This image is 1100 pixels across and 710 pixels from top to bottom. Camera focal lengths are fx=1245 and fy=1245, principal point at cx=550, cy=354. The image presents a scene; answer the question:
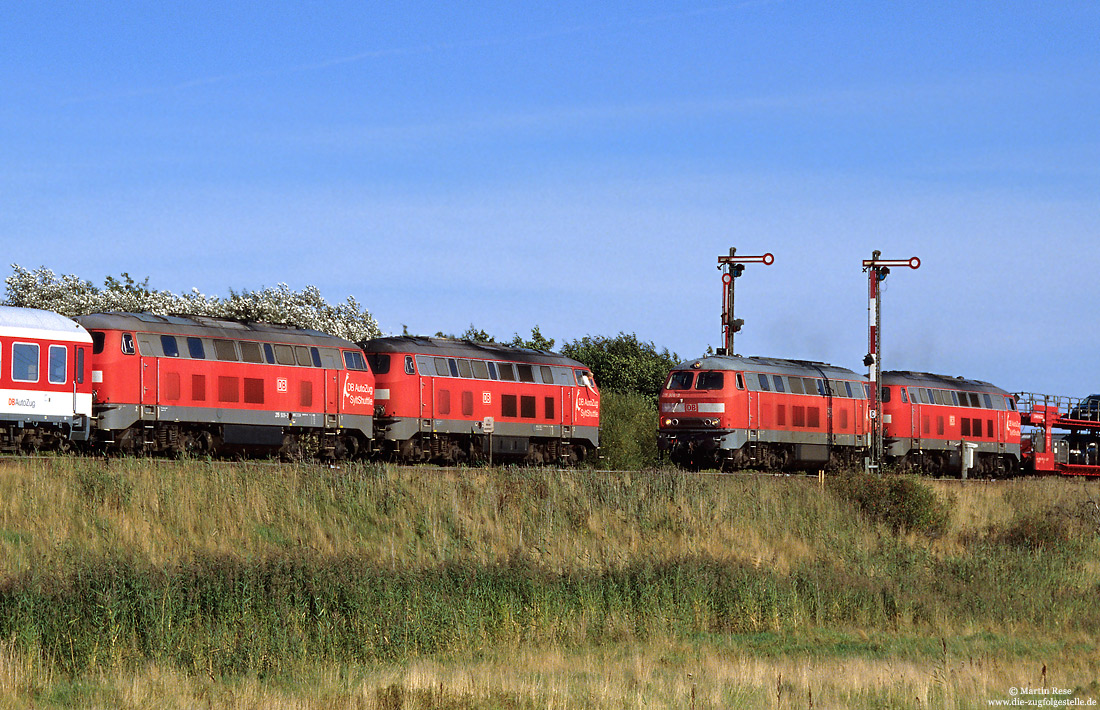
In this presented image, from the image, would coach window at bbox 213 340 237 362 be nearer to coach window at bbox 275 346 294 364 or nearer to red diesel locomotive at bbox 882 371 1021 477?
coach window at bbox 275 346 294 364

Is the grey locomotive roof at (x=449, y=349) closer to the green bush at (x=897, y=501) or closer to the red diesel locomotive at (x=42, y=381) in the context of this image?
the red diesel locomotive at (x=42, y=381)

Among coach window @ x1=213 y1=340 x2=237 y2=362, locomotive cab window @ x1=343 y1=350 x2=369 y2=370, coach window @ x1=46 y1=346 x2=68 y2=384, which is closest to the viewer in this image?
coach window @ x1=46 y1=346 x2=68 y2=384

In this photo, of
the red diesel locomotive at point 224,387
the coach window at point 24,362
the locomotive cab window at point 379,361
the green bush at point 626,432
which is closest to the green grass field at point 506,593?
the coach window at point 24,362

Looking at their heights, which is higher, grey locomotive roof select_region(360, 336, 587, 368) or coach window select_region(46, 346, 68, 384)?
grey locomotive roof select_region(360, 336, 587, 368)

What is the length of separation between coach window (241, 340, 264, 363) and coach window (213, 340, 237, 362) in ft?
0.98

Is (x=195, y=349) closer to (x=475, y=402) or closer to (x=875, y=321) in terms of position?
(x=475, y=402)

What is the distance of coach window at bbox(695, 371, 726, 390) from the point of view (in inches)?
1863

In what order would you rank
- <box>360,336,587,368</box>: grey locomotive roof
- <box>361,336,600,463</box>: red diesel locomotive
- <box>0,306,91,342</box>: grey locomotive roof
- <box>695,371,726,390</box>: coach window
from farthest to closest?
<box>695,371,726,390</box>: coach window
<box>360,336,587,368</box>: grey locomotive roof
<box>361,336,600,463</box>: red diesel locomotive
<box>0,306,91,342</box>: grey locomotive roof

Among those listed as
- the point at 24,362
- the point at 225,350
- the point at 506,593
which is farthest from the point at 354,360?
the point at 506,593

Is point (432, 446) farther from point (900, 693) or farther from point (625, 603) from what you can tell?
point (900, 693)

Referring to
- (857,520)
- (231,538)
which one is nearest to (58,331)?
(231,538)

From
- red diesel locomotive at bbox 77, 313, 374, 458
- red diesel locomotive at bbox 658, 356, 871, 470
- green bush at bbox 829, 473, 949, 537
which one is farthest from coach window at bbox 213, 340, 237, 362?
green bush at bbox 829, 473, 949, 537

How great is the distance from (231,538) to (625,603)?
9244mm

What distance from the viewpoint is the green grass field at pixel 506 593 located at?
19.4 m
